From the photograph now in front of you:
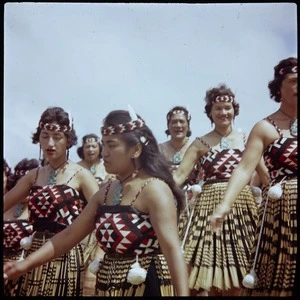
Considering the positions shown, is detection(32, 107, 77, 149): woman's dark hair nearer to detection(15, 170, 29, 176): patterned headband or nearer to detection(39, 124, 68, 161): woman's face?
detection(39, 124, 68, 161): woman's face

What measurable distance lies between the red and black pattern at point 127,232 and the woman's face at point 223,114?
1755mm

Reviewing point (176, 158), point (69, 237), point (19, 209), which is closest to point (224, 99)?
point (176, 158)

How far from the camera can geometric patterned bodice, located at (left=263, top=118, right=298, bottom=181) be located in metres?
4.04

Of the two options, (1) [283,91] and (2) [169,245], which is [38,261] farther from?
(1) [283,91]

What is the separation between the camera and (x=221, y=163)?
520 cm

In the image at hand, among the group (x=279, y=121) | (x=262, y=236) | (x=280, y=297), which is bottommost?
(x=280, y=297)

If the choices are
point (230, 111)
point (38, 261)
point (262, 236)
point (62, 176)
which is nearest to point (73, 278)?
point (62, 176)

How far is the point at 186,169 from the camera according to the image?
17.9 feet

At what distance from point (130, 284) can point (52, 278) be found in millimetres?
→ 1118

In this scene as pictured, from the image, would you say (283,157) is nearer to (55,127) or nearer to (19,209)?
(55,127)

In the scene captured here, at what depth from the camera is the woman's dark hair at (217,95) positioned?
191 inches

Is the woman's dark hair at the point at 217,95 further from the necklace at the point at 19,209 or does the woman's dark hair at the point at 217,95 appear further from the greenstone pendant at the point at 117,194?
the necklace at the point at 19,209

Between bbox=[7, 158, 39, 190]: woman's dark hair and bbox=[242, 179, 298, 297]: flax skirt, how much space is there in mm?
1853

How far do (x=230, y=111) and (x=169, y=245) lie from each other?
6.28 feet
